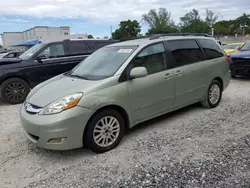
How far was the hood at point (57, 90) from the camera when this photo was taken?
3.29 meters

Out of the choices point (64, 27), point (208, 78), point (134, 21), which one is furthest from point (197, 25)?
point (208, 78)

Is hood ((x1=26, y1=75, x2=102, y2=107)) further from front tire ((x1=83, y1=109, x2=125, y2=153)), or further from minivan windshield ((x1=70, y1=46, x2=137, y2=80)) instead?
front tire ((x1=83, y1=109, x2=125, y2=153))

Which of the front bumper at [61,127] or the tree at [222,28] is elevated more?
the tree at [222,28]

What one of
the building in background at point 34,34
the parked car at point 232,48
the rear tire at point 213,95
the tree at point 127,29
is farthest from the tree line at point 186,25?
the rear tire at point 213,95

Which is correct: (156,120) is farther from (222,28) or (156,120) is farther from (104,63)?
(222,28)

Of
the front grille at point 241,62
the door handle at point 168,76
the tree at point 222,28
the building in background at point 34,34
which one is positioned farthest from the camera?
the building in background at point 34,34

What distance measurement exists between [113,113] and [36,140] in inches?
44.9

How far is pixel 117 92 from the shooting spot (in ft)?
11.4

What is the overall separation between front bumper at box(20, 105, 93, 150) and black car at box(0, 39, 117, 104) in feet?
11.7

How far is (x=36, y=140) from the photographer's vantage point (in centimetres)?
324

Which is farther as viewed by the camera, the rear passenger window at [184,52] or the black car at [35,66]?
the black car at [35,66]

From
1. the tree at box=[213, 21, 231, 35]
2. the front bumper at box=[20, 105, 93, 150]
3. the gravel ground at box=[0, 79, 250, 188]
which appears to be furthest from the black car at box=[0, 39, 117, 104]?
the tree at box=[213, 21, 231, 35]

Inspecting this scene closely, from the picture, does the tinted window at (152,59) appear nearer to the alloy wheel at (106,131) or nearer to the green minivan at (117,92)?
the green minivan at (117,92)

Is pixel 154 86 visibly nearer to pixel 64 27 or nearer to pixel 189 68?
pixel 189 68
